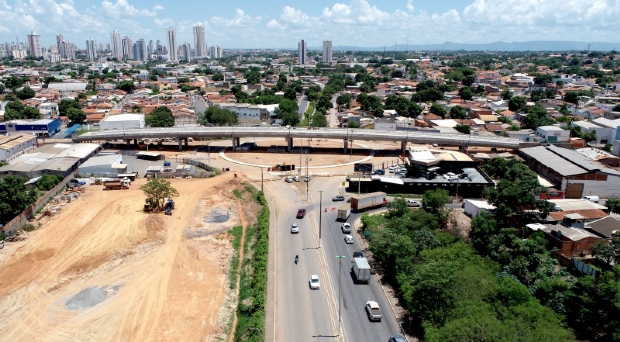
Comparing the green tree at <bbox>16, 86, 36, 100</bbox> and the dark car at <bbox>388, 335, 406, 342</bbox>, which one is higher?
the green tree at <bbox>16, 86, 36, 100</bbox>

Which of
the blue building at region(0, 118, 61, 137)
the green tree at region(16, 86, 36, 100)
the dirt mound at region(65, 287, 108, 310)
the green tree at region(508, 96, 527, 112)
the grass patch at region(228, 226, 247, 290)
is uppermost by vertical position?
the green tree at region(508, 96, 527, 112)

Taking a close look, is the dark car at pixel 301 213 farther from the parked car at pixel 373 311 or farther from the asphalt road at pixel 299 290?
the parked car at pixel 373 311

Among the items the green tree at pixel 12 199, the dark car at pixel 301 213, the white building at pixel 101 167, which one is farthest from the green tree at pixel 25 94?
the dark car at pixel 301 213

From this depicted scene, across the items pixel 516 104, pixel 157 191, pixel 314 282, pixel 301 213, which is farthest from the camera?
pixel 516 104

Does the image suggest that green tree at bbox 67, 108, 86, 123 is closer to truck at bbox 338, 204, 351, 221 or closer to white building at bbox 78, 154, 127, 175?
white building at bbox 78, 154, 127, 175

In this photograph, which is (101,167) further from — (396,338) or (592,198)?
(592,198)

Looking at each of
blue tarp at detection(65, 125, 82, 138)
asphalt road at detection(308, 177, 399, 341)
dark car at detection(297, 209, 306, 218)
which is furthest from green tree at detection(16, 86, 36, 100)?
asphalt road at detection(308, 177, 399, 341)

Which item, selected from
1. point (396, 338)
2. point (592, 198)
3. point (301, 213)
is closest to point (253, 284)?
point (396, 338)
